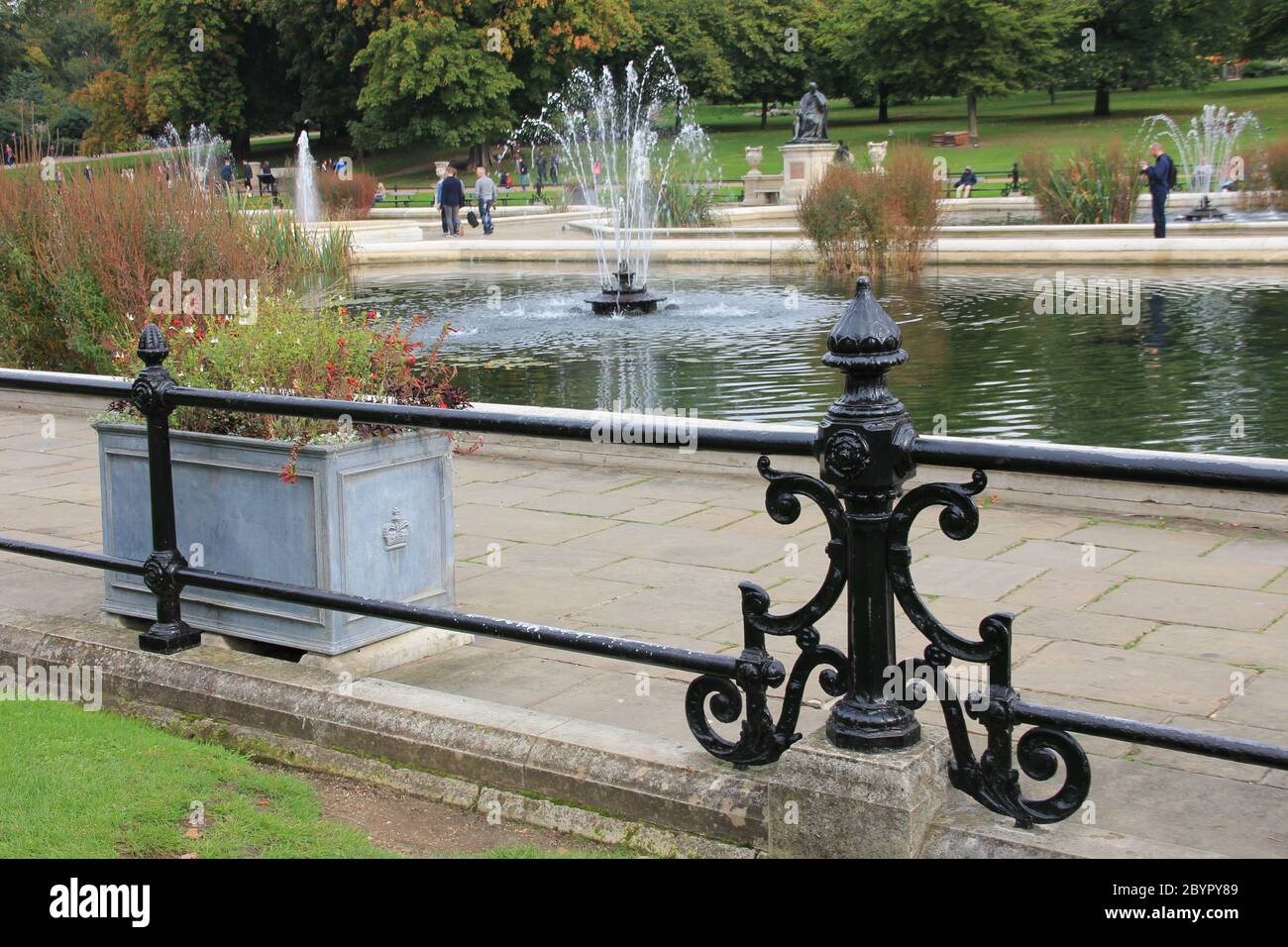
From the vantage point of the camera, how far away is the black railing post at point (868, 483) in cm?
355

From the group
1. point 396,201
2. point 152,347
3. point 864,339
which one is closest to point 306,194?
point 396,201

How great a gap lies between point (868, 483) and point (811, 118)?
36469 mm

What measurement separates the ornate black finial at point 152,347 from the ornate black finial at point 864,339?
8.81 feet

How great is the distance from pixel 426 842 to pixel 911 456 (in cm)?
169

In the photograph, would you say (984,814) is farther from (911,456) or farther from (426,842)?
(426,842)

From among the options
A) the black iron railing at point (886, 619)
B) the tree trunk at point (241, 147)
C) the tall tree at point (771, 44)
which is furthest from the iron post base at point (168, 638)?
the tree trunk at point (241, 147)

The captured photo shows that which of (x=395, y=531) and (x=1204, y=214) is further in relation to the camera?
(x=1204, y=214)

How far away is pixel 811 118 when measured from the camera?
127ft

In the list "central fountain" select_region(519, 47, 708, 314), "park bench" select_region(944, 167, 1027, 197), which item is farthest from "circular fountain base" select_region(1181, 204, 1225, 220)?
"central fountain" select_region(519, 47, 708, 314)

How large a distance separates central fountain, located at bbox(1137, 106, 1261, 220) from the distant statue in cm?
857

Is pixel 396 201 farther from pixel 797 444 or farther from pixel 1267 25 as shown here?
pixel 797 444

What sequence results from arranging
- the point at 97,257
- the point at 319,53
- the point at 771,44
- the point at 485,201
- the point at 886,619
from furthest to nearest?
1. the point at 771,44
2. the point at 319,53
3. the point at 485,201
4. the point at 97,257
5. the point at 886,619

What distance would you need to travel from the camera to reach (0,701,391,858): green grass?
395 cm

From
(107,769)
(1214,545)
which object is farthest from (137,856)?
(1214,545)
